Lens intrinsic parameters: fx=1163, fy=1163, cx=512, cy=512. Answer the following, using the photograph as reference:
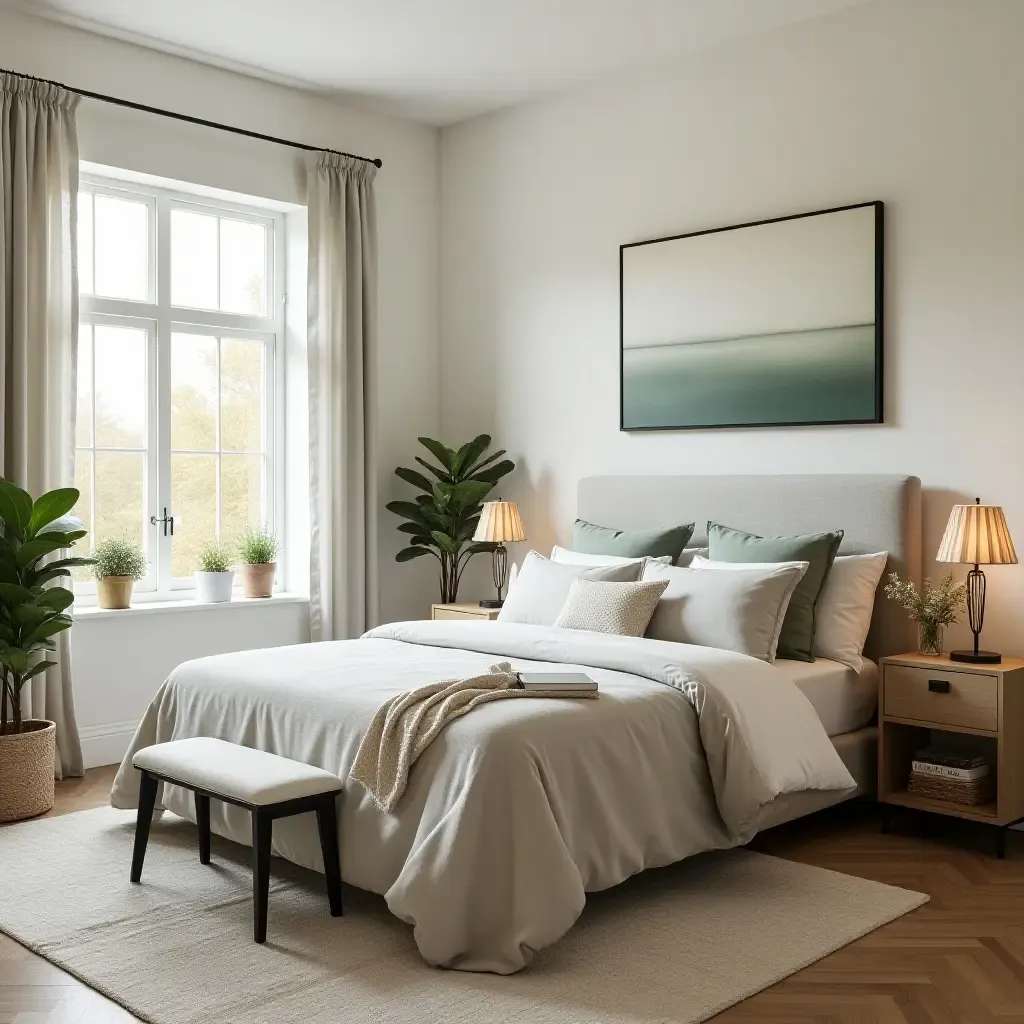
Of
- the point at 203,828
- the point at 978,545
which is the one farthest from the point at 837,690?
the point at 203,828

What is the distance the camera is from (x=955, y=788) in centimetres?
397

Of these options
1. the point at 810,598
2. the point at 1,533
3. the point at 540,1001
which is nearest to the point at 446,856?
the point at 540,1001

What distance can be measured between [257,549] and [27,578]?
4.72 feet

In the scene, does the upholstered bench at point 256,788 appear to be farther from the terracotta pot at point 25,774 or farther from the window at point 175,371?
the window at point 175,371

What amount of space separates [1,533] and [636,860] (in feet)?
9.10

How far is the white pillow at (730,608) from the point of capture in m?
4.05

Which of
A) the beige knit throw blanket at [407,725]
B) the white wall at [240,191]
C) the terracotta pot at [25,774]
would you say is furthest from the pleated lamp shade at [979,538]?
the terracotta pot at [25,774]

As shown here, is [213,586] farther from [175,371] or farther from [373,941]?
[373,941]

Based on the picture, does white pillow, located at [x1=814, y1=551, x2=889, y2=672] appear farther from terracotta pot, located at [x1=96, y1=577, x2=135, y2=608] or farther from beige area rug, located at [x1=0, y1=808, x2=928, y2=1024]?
terracotta pot, located at [x1=96, y1=577, x2=135, y2=608]

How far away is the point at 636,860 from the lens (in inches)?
126

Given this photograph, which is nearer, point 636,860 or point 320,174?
point 636,860

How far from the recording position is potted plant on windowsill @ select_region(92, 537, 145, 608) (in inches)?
200

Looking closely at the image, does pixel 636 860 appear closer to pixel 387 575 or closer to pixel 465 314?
pixel 387 575

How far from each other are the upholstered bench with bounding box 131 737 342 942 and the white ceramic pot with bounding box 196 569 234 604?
6.38 ft
